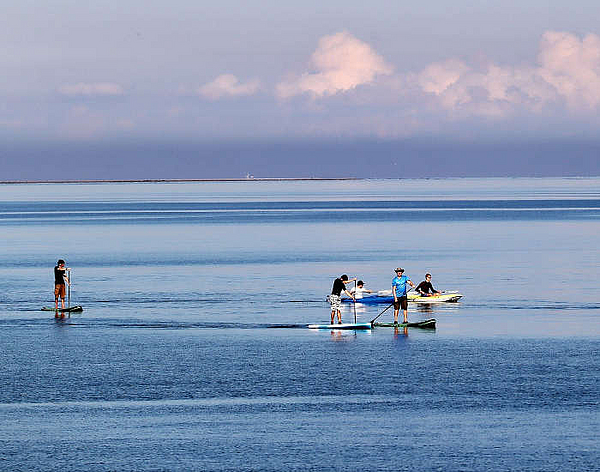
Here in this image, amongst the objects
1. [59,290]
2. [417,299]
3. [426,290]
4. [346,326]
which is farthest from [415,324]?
[59,290]

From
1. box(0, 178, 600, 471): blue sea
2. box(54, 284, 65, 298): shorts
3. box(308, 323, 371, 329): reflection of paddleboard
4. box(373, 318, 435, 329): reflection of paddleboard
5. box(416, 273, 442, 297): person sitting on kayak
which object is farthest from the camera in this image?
box(416, 273, 442, 297): person sitting on kayak

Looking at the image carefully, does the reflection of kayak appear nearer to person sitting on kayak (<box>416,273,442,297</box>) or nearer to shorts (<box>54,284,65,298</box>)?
person sitting on kayak (<box>416,273,442,297</box>)

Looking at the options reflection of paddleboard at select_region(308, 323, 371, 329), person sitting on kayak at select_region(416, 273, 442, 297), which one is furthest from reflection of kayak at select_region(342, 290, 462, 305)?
reflection of paddleboard at select_region(308, 323, 371, 329)

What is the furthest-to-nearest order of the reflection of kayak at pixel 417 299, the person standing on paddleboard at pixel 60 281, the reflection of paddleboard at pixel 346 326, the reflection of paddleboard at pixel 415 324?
1. the reflection of kayak at pixel 417 299
2. the person standing on paddleboard at pixel 60 281
3. the reflection of paddleboard at pixel 415 324
4. the reflection of paddleboard at pixel 346 326

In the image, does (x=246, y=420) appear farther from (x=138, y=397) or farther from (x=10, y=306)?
(x=10, y=306)

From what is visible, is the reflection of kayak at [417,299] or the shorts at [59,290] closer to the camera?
the shorts at [59,290]

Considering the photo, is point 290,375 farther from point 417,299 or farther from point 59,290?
point 417,299

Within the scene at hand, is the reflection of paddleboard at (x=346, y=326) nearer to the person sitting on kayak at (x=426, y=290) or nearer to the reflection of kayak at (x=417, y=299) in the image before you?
the reflection of kayak at (x=417, y=299)

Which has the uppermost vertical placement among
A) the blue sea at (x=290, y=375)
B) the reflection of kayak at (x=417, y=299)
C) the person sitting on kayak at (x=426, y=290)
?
the person sitting on kayak at (x=426, y=290)

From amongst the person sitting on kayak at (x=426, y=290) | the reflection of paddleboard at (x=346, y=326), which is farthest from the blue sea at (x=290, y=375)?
the person sitting on kayak at (x=426, y=290)

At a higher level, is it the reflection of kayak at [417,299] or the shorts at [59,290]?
the shorts at [59,290]

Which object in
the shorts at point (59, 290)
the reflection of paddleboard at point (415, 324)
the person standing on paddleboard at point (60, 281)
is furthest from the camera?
the shorts at point (59, 290)

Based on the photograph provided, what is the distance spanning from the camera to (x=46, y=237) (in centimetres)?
12162

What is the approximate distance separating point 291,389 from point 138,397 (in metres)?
3.97
